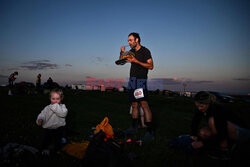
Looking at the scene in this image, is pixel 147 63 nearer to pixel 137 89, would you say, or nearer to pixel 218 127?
pixel 137 89

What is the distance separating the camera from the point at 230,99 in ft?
73.3

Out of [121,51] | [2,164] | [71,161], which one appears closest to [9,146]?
[2,164]

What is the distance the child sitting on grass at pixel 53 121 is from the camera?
3.28m

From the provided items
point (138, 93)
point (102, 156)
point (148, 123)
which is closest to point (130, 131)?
point (148, 123)

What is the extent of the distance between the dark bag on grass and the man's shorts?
7.56ft

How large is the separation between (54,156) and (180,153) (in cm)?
262

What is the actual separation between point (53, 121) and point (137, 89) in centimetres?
244

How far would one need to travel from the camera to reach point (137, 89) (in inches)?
185

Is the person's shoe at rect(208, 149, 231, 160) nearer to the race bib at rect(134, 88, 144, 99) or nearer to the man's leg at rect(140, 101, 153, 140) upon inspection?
the man's leg at rect(140, 101, 153, 140)

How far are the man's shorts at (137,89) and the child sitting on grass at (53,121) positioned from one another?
2124 mm

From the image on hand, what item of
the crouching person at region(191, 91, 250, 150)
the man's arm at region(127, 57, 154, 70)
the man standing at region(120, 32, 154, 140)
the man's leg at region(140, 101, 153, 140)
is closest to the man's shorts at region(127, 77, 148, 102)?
the man standing at region(120, 32, 154, 140)

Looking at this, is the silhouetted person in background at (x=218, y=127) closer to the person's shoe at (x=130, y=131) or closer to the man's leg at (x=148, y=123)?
the man's leg at (x=148, y=123)

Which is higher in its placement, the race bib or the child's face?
the race bib

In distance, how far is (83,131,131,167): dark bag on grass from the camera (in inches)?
85.7
